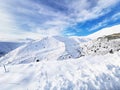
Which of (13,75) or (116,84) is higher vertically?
(13,75)

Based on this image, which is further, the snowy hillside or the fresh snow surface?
the snowy hillside

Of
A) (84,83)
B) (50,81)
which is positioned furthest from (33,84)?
(84,83)

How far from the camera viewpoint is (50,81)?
23.9 ft

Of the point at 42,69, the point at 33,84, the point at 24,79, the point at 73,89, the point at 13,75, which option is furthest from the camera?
the point at 42,69

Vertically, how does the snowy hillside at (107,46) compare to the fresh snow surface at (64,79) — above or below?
below

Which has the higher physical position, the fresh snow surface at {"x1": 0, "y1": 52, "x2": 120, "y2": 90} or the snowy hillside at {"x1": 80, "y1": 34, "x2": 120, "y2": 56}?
the fresh snow surface at {"x1": 0, "y1": 52, "x2": 120, "y2": 90}

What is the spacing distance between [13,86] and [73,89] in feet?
8.76

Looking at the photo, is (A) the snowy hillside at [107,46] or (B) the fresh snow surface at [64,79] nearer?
(B) the fresh snow surface at [64,79]

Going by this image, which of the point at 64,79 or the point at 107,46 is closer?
the point at 64,79

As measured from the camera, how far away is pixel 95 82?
23.4 ft

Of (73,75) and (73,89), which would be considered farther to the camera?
(73,75)

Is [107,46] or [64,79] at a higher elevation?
[64,79]

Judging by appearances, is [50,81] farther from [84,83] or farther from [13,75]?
[13,75]

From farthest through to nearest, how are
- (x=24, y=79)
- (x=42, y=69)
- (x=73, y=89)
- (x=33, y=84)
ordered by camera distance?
(x=42, y=69), (x=24, y=79), (x=33, y=84), (x=73, y=89)
